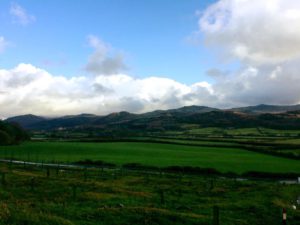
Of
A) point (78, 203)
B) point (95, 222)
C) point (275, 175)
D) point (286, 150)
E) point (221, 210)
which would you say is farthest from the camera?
point (286, 150)

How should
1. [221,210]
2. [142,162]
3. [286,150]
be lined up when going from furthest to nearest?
[286,150] < [142,162] < [221,210]

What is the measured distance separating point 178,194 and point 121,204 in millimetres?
14771

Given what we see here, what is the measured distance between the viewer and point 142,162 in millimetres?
106750

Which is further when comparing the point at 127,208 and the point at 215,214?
the point at 127,208

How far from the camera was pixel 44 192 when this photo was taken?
41.8 meters

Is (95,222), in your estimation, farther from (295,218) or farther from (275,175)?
(275,175)

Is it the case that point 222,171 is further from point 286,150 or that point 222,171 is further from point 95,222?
point 95,222

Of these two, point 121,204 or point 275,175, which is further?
point 275,175

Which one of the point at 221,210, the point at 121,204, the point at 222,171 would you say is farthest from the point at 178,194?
the point at 222,171

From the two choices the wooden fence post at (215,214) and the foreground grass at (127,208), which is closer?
the foreground grass at (127,208)

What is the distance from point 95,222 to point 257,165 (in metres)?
80.3

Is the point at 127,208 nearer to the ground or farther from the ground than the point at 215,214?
nearer to the ground

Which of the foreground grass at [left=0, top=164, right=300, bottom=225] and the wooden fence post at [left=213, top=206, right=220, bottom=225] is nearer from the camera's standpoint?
the foreground grass at [left=0, top=164, right=300, bottom=225]

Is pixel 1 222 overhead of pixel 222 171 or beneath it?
overhead
